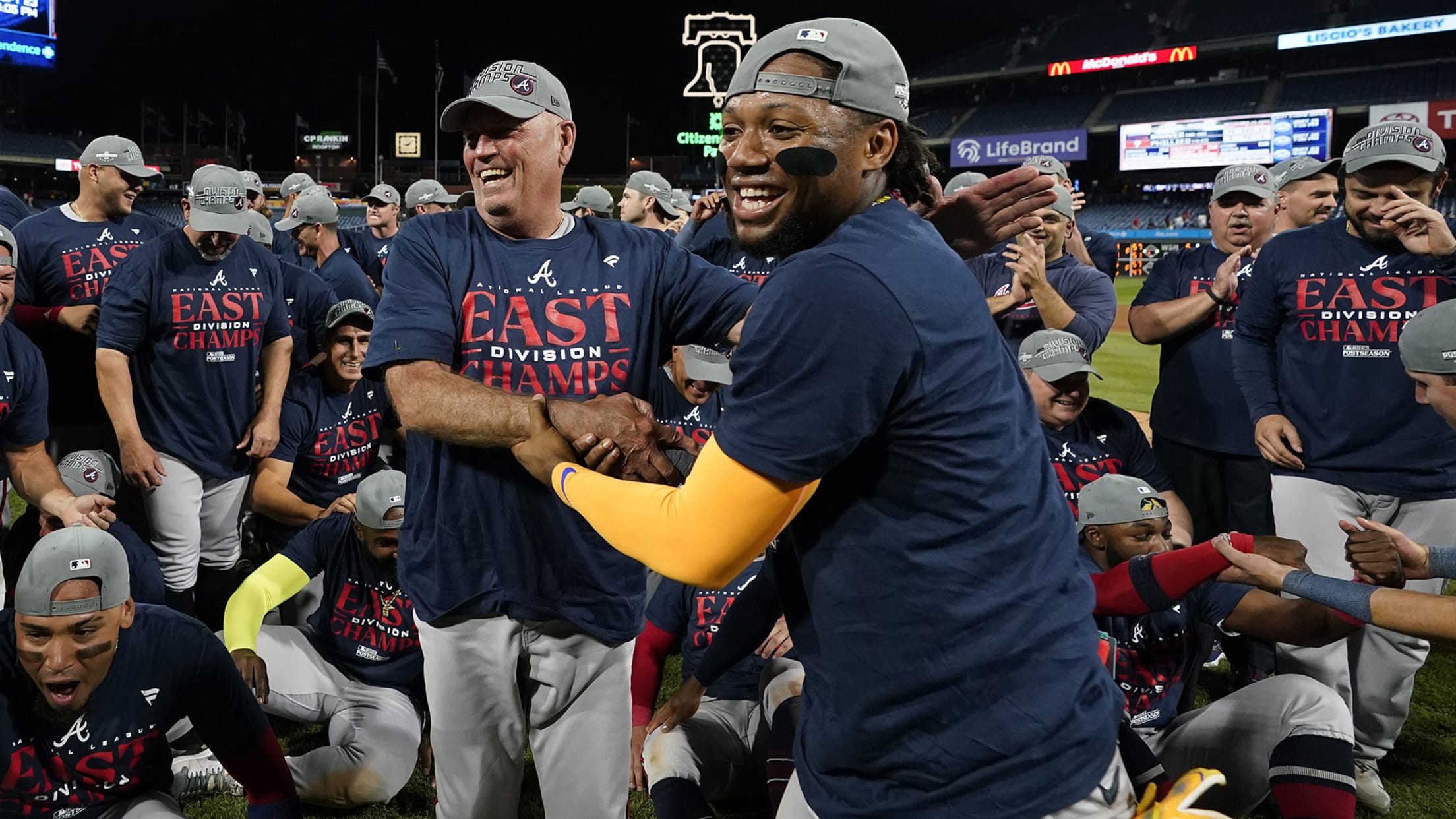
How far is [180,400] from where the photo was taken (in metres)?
5.12

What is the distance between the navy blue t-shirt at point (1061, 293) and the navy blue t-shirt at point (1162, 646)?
6.70 ft

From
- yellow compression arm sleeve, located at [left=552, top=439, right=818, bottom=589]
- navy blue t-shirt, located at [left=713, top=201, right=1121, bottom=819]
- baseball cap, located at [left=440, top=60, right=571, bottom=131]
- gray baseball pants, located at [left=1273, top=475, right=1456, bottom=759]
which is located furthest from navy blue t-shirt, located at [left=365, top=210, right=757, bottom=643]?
gray baseball pants, located at [left=1273, top=475, right=1456, bottom=759]

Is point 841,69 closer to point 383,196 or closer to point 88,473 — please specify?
point 88,473

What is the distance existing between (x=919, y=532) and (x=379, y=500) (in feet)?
10.4

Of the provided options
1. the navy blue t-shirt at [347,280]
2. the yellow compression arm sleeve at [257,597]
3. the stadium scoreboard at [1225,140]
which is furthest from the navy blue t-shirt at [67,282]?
the stadium scoreboard at [1225,140]

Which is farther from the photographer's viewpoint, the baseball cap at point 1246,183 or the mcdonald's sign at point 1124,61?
the mcdonald's sign at point 1124,61

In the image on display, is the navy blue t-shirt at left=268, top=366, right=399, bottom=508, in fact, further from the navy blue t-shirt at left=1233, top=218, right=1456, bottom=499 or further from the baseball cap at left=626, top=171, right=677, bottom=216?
the navy blue t-shirt at left=1233, top=218, right=1456, bottom=499

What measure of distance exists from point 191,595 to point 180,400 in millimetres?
1025

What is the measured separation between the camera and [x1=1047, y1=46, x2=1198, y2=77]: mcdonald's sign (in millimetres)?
42188

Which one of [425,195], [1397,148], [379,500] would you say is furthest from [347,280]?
[1397,148]

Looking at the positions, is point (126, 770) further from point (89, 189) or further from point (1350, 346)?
point (1350, 346)

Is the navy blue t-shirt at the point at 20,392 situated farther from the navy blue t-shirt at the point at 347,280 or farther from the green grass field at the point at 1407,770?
the navy blue t-shirt at the point at 347,280

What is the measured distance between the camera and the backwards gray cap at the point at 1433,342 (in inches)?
127

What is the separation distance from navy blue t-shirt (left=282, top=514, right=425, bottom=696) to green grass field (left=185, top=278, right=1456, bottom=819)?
42 cm
